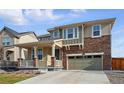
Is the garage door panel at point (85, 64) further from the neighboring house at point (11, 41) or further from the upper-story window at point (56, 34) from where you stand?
the neighboring house at point (11, 41)

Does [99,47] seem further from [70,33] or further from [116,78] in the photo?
[116,78]

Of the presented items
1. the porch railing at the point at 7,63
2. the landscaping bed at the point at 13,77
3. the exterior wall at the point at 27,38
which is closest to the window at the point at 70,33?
the landscaping bed at the point at 13,77

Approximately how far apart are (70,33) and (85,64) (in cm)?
418

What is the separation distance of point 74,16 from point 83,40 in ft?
13.3

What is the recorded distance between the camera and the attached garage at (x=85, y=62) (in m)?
24.7

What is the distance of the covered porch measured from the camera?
971 inches

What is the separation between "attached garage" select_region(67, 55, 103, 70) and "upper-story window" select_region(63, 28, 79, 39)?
8.10ft

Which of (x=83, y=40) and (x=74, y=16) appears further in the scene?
(x=74, y=16)

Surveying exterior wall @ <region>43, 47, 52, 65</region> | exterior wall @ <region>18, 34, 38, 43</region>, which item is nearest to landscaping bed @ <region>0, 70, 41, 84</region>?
exterior wall @ <region>43, 47, 52, 65</region>

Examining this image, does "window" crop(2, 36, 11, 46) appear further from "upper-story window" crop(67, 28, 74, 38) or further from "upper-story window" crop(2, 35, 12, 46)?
"upper-story window" crop(67, 28, 74, 38)
